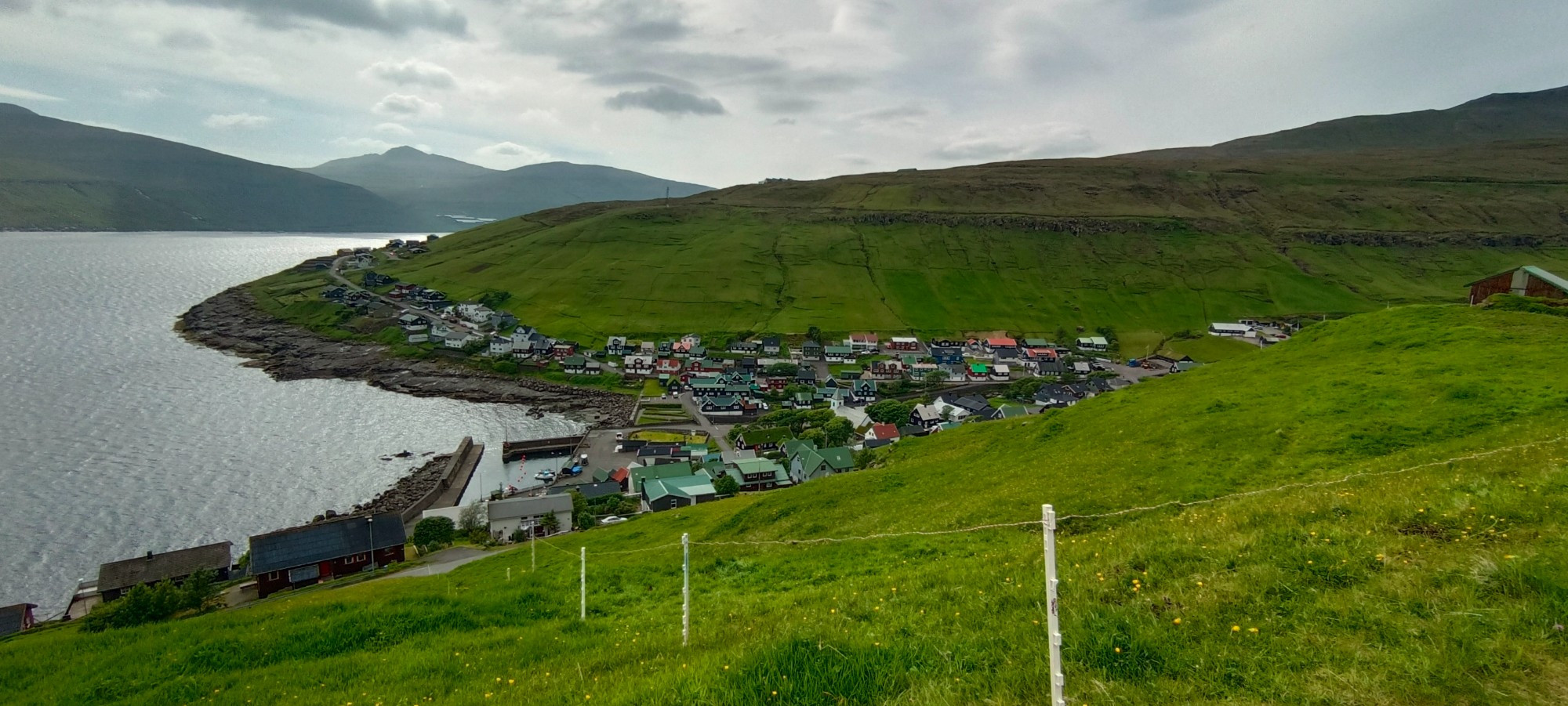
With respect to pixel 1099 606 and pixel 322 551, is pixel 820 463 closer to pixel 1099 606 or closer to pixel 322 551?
pixel 322 551

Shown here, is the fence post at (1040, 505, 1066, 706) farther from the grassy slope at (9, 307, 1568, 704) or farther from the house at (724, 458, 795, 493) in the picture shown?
the house at (724, 458, 795, 493)

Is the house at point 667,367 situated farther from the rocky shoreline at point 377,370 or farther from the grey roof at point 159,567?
the grey roof at point 159,567

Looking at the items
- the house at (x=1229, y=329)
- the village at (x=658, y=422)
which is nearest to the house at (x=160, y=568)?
the village at (x=658, y=422)

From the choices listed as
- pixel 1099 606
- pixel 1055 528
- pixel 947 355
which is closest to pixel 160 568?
pixel 1055 528

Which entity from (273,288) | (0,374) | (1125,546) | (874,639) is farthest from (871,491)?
(273,288)

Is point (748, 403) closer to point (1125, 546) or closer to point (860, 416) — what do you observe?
point (860, 416)

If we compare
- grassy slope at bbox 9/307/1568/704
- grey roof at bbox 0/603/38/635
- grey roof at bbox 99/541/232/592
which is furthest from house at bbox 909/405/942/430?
grey roof at bbox 0/603/38/635
